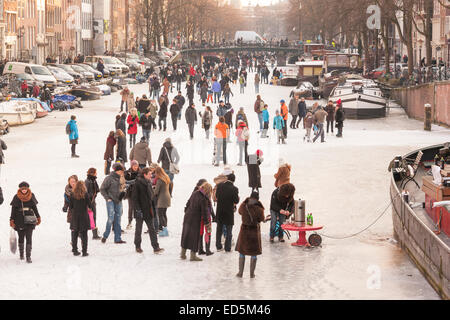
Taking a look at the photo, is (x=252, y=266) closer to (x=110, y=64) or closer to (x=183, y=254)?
(x=183, y=254)

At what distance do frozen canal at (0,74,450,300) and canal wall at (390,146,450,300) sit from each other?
21 cm

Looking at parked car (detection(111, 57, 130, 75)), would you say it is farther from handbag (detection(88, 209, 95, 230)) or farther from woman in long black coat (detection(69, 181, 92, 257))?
woman in long black coat (detection(69, 181, 92, 257))

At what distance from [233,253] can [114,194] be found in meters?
2.23

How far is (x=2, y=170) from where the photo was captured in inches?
1086

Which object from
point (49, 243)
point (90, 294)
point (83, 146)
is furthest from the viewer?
point (83, 146)

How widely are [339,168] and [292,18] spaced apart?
123 metres

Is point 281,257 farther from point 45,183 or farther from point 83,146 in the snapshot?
point 83,146

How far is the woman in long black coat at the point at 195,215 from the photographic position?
1597cm

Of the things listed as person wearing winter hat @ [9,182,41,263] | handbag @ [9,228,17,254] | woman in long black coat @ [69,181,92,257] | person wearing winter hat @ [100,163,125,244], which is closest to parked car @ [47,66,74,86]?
person wearing winter hat @ [100,163,125,244]

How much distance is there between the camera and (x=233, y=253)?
55.5 ft

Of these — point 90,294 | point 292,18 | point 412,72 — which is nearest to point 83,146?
point 90,294

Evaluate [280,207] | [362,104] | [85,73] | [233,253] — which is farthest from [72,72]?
[233,253]

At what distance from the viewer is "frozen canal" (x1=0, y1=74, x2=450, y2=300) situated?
47.6ft

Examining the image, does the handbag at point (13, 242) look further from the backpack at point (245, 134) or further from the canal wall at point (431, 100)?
the canal wall at point (431, 100)
